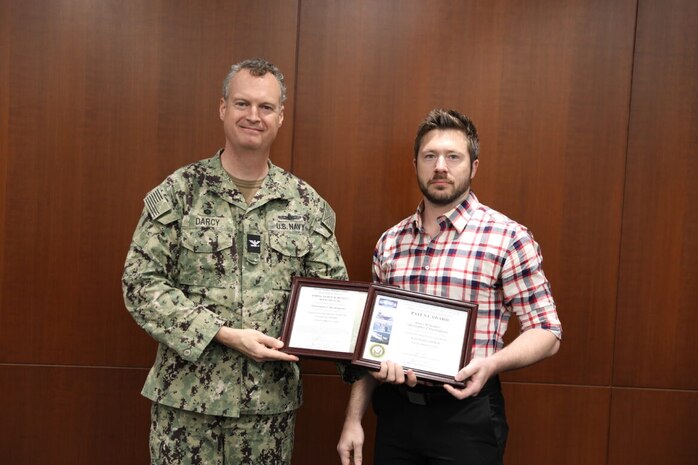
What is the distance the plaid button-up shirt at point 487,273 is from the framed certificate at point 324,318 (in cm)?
20

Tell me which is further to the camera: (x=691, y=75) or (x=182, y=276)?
(x=691, y=75)

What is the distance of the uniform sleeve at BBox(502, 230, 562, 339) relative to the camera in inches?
71.0

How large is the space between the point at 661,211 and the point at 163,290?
2.07 meters

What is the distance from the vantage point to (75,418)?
2539 mm

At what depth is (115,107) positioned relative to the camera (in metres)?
2.49

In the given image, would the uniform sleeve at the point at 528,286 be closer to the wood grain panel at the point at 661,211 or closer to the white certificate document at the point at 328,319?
the white certificate document at the point at 328,319

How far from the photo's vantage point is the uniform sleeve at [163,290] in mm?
1800

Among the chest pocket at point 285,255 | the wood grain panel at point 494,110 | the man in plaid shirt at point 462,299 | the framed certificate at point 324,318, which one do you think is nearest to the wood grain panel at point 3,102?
the wood grain panel at point 494,110

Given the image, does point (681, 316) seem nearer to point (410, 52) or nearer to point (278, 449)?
point (410, 52)

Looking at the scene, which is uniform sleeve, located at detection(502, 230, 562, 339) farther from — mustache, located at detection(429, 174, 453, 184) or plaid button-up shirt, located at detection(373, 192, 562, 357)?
mustache, located at detection(429, 174, 453, 184)

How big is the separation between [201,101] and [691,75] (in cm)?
207

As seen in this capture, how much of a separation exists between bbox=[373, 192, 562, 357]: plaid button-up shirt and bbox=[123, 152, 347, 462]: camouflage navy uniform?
0.43 meters

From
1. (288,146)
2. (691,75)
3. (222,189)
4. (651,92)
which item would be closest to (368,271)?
(288,146)

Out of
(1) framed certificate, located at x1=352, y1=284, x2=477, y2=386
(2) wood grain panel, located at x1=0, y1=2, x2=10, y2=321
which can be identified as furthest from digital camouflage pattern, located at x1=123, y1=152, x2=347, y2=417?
(2) wood grain panel, located at x1=0, y1=2, x2=10, y2=321
